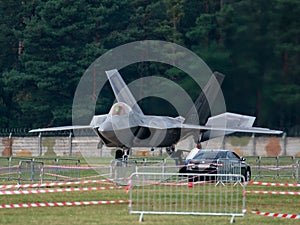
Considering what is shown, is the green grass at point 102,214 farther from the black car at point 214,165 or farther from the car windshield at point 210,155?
the car windshield at point 210,155

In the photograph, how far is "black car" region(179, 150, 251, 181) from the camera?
1121 inches

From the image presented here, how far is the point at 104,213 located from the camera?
1781 centimetres

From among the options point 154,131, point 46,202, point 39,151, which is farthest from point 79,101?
point 46,202

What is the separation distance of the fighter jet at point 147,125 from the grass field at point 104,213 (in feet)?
36.9

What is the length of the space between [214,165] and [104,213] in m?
11.2

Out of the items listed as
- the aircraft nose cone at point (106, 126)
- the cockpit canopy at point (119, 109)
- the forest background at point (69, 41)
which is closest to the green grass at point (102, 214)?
the aircraft nose cone at point (106, 126)

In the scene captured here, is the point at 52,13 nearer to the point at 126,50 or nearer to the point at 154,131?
the point at 126,50

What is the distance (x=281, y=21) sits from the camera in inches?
1714

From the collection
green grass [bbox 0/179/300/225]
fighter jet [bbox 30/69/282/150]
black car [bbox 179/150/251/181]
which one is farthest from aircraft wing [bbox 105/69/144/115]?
green grass [bbox 0/179/300/225]

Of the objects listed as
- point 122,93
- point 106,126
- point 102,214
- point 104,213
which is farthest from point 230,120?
point 102,214

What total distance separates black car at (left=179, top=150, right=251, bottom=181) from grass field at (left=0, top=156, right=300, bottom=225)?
5.96 meters

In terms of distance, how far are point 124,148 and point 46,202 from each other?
15040 mm

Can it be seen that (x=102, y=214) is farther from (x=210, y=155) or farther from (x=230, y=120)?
(x=230, y=120)

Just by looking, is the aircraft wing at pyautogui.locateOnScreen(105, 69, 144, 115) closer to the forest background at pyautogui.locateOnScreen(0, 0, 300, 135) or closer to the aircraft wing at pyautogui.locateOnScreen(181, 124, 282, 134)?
the aircraft wing at pyautogui.locateOnScreen(181, 124, 282, 134)
